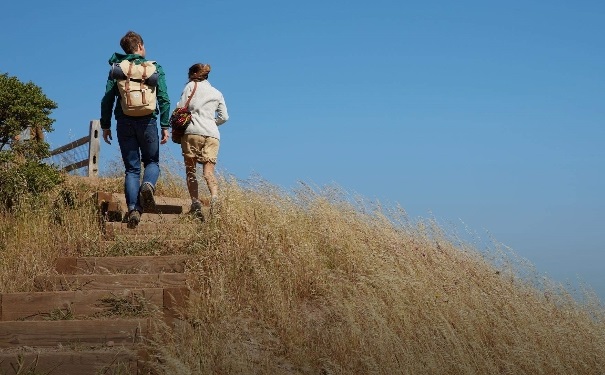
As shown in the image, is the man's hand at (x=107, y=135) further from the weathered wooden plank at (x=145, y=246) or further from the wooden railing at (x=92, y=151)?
the wooden railing at (x=92, y=151)

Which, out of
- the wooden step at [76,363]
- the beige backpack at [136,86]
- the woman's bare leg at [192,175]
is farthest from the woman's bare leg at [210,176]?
the wooden step at [76,363]

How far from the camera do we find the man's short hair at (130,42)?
9.66 m

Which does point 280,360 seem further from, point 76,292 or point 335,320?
point 76,292

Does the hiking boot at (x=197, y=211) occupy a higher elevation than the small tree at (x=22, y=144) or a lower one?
lower

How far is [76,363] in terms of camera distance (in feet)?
20.7

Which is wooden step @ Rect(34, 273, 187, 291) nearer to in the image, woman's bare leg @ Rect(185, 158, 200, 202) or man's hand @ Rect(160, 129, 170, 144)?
man's hand @ Rect(160, 129, 170, 144)

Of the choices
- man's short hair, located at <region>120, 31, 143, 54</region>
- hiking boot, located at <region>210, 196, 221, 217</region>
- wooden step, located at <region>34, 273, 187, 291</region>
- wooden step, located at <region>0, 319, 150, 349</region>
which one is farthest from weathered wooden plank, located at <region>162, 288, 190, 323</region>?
man's short hair, located at <region>120, 31, 143, 54</region>

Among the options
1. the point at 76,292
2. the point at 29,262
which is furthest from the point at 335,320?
the point at 29,262

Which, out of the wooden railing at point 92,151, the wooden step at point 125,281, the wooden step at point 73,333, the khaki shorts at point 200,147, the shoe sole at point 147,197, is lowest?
the wooden step at point 73,333

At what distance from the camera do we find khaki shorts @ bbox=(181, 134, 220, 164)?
33.0ft

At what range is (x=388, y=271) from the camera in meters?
8.00

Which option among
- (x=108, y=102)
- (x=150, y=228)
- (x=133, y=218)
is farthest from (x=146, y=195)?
(x=108, y=102)

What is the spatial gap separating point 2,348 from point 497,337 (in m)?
4.75

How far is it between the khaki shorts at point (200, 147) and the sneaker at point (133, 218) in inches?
43.2
